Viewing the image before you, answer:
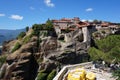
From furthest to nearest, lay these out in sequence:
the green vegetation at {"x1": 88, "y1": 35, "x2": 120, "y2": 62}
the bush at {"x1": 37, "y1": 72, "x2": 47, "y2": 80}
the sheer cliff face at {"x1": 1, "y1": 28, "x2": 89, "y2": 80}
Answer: the sheer cliff face at {"x1": 1, "y1": 28, "x2": 89, "y2": 80} < the bush at {"x1": 37, "y1": 72, "x2": 47, "y2": 80} < the green vegetation at {"x1": 88, "y1": 35, "x2": 120, "y2": 62}

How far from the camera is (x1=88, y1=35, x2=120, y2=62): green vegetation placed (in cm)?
2908

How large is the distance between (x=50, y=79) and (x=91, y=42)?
15.4m

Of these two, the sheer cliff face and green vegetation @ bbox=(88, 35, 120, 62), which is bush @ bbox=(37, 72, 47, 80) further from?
green vegetation @ bbox=(88, 35, 120, 62)

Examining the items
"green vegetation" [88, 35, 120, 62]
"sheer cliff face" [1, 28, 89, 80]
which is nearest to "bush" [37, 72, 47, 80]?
"sheer cliff face" [1, 28, 89, 80]

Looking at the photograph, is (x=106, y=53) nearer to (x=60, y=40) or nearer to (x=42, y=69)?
(x=42, y=69)

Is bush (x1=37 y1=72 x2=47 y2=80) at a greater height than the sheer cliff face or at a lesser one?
lesser

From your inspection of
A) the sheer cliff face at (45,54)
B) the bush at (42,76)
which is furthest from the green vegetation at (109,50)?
the bush at (42,76)

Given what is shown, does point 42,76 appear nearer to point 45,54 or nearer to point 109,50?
point 45,54

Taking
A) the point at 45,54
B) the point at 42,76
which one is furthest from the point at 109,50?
the point at 45,54

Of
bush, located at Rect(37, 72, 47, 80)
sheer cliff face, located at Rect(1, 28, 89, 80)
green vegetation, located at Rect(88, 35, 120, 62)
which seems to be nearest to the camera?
green vegetation, located at Rect(88, 35, 120, 62)

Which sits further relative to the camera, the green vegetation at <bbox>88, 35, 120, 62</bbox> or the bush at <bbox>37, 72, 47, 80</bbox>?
the bush at <bbox>37, 72, 47, 80</bbox>

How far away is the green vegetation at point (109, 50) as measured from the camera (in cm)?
2908

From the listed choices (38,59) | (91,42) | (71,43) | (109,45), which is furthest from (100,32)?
(109,45)

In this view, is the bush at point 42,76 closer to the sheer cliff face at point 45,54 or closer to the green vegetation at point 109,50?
the sheer cliff face at point 45,54
